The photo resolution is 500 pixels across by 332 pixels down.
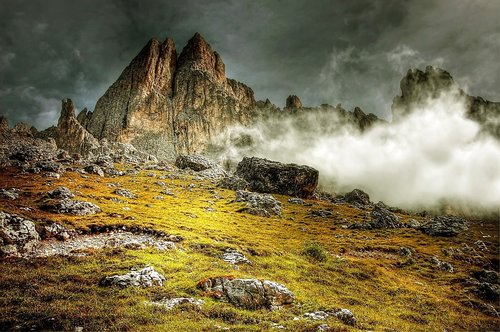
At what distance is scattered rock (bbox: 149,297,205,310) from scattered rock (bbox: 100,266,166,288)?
4137 millimetres

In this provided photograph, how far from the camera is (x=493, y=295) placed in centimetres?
5094

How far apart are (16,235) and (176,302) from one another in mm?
23551

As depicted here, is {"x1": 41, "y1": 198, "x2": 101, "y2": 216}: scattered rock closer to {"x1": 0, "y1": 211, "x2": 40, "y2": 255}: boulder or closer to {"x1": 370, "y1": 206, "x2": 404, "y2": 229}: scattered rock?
→ {"x1": 0, "y1": 211, "x2": 40, "y2": 255}: boulder

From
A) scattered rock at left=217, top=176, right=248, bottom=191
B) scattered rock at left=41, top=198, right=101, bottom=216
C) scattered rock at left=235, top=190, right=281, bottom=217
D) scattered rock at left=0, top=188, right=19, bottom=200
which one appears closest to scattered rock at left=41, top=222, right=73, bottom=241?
scattered rock at left=41, top=198, right=101, bottom=216

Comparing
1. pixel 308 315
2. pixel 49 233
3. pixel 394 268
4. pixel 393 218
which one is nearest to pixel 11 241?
pixel 49 233

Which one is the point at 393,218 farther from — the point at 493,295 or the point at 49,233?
the point at 49,233

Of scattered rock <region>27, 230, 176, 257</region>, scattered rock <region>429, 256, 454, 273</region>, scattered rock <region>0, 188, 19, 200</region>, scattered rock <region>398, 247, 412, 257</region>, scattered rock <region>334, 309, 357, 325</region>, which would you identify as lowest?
scattered rock <region>429, 256, 454, 273</region>

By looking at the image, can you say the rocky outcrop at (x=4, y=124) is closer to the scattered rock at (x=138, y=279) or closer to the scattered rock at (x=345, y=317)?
the scattered rock at (x=138, y=279)

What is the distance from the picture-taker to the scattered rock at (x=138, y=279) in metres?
28.7

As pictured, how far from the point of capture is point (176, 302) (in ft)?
86.4

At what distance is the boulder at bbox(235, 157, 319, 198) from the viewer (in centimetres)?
16362

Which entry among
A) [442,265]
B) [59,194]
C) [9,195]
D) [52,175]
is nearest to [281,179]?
[442,265]

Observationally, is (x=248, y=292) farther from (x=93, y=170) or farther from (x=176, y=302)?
(x=93, y=170)

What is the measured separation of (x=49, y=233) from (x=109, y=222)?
11.3 metres
